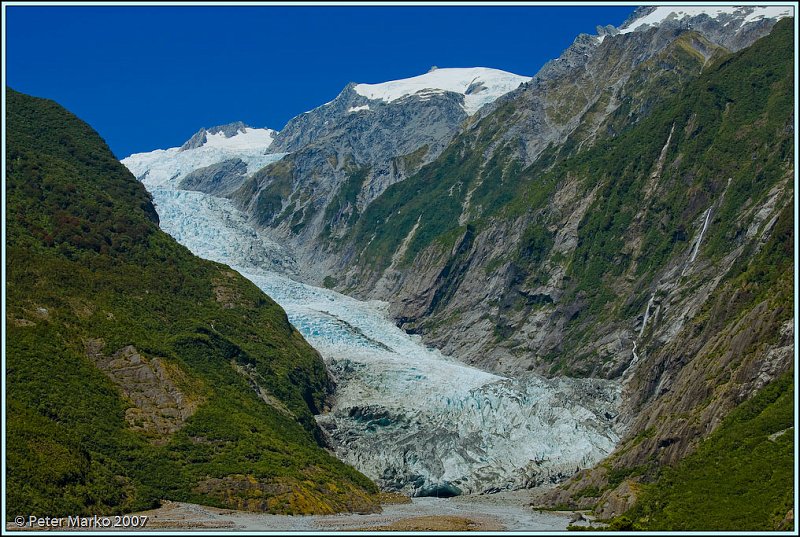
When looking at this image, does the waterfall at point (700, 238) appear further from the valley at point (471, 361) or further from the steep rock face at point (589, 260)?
the valley at point (471, 361)

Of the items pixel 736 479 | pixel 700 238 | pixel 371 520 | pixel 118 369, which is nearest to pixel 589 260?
pixel 700 238

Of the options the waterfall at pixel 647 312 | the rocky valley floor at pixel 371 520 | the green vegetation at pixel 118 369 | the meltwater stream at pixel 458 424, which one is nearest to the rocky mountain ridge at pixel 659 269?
the waterfall at pixel 647 312

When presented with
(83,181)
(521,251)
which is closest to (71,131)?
(83,181)

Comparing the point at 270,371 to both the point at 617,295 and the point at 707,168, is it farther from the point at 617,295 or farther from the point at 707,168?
the point at 707,168

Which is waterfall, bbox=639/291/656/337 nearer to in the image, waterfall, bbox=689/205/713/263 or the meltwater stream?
waterfall, bbox=689/205/713/263

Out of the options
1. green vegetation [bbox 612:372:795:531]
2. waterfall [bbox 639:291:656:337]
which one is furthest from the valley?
waterfall [bbox 639:291:656:337]

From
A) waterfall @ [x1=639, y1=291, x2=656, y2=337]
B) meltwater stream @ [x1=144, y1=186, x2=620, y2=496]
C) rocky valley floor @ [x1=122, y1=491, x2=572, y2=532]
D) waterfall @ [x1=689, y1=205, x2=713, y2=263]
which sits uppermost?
waterfall @ [x1=689, y1=205, x2=713, y2=263]
